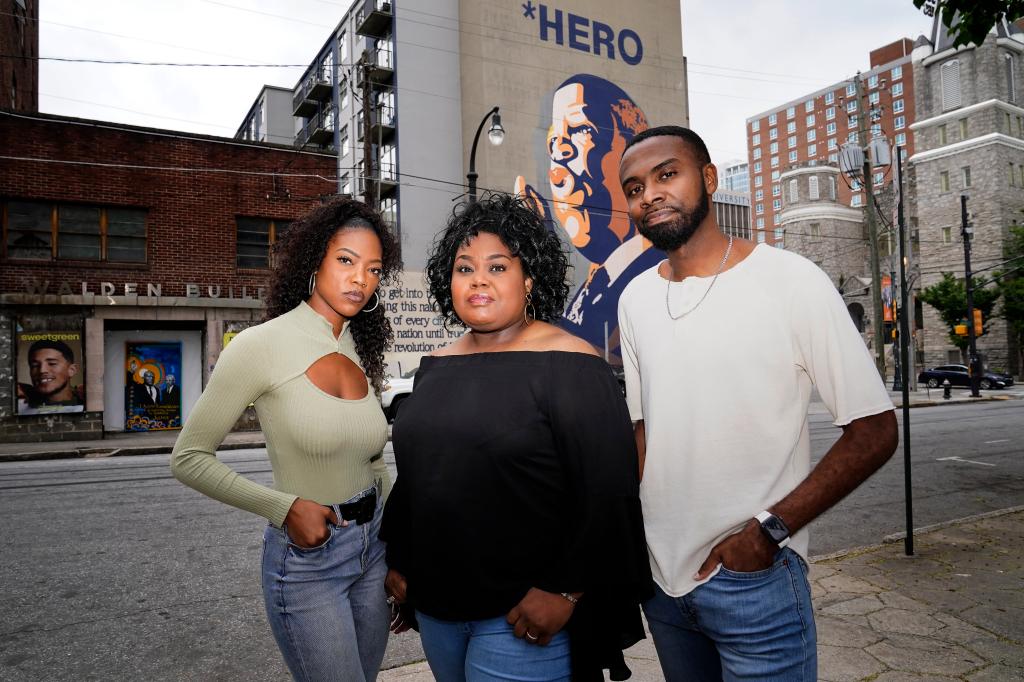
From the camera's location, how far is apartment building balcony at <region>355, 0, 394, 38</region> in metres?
30.7

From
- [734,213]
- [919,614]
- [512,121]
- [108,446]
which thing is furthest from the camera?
[734,213]

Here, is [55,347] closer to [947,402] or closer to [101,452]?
[101,452]

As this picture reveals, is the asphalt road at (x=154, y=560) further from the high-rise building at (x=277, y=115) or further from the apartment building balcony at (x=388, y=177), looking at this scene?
the high-rise building at (x=277, y=115)

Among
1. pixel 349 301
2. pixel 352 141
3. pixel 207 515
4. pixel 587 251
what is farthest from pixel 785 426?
pixel 352 141

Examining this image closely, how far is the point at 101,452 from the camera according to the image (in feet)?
48.6

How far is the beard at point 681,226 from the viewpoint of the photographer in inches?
82.1

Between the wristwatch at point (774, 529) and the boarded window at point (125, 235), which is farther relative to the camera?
the boarded window at point (125, 235)

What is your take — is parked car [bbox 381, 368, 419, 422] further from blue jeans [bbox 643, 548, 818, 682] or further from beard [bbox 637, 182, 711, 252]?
blue jeans [bbox 643, 548, 818, 682]

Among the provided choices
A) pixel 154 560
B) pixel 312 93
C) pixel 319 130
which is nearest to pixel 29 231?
pixel 154 560

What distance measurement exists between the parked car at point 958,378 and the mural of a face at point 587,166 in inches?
777

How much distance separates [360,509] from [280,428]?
38cm

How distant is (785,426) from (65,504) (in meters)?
9.10

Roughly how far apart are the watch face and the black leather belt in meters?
1.25

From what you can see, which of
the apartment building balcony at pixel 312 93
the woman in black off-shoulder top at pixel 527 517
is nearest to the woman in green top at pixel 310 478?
the woman in black off-shoulder top at pixel 527 517
